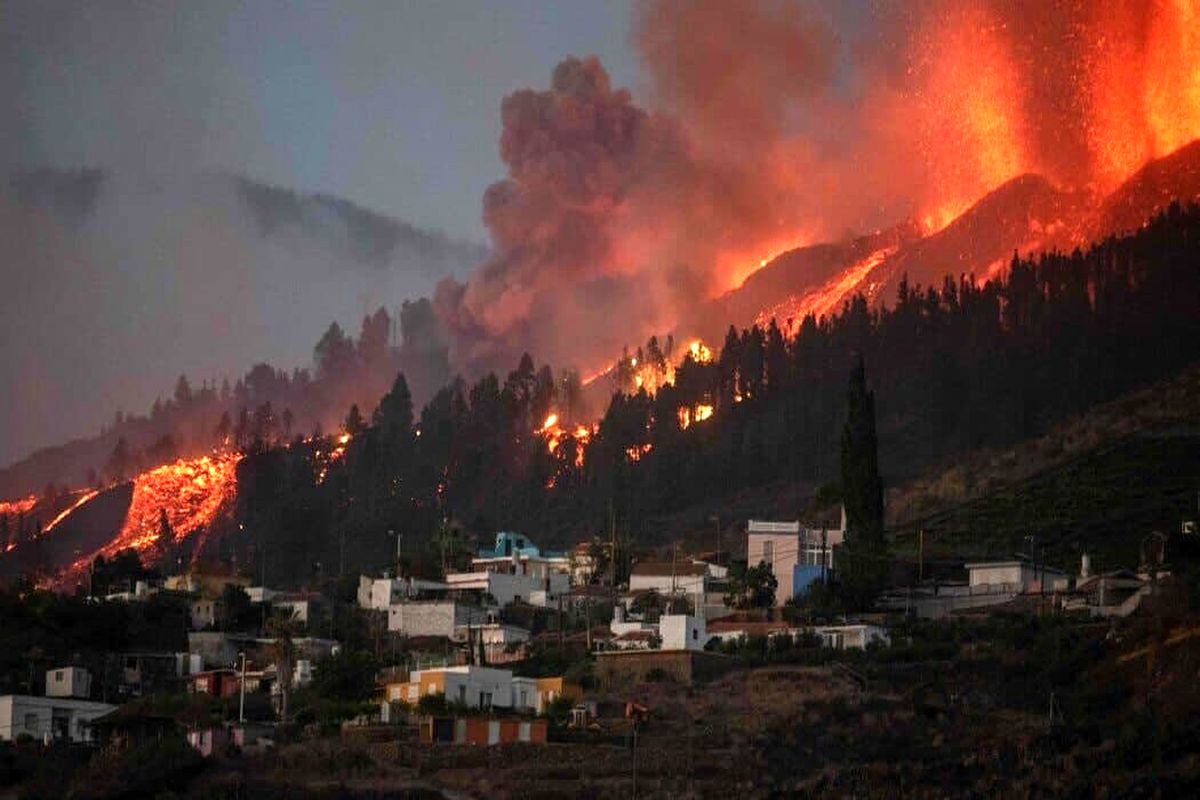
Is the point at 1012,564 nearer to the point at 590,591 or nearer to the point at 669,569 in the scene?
the point at 669,569

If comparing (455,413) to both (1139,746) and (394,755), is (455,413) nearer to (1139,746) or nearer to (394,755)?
(394,755)

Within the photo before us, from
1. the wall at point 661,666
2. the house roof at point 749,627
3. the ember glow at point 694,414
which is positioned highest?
the ember glow at point 694,414

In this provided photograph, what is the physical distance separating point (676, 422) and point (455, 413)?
21.0 meters

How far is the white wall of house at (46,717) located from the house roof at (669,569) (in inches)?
1054

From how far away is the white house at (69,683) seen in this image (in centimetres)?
7469

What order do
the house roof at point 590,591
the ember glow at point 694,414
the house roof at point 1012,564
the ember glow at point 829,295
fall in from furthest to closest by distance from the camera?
1. the ember glow at point 829,295
2. the ember glow at point 694,414
3. the house roof at point 590,591
4. the house roof at point 1012,564

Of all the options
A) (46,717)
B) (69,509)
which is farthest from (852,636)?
(69,509)

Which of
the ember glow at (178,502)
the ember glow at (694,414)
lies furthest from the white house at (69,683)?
the ember glow at (178,502)

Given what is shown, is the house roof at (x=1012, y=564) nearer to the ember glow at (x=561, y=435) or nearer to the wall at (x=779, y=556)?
the wall at (x=779, y=556)

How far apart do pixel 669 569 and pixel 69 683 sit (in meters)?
27.6

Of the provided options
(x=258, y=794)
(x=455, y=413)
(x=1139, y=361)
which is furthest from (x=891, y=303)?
(x=258, y=794)

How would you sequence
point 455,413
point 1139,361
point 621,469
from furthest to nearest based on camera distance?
point 455,413
point 621,469
point 1139,361

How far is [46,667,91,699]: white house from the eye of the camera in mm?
74688

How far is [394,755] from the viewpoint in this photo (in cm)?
6031
